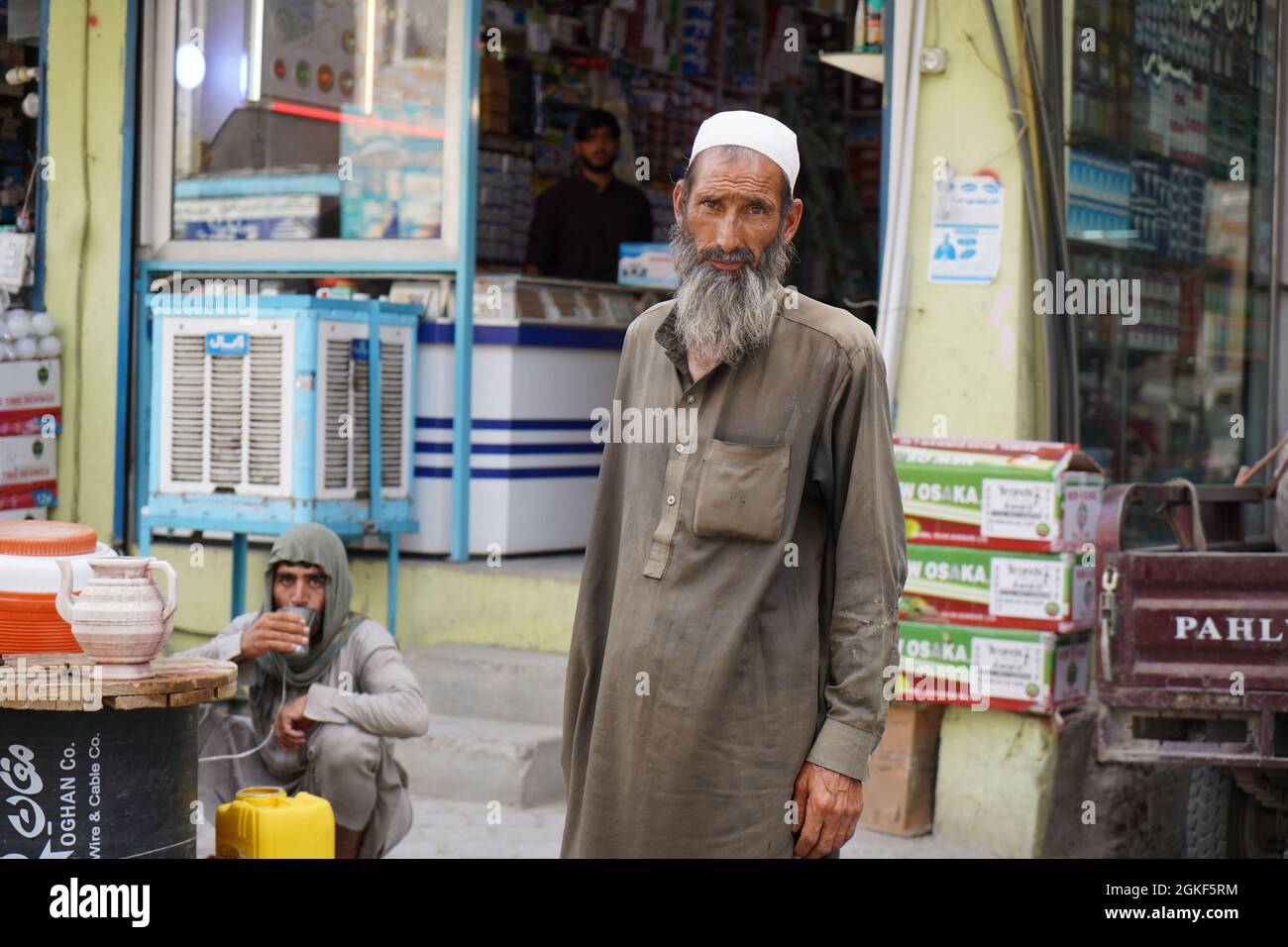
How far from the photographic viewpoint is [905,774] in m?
6.20

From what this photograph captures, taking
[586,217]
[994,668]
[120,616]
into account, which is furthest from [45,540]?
[586,217]

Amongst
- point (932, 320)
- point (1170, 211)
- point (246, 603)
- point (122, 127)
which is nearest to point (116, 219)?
point (122, 127)

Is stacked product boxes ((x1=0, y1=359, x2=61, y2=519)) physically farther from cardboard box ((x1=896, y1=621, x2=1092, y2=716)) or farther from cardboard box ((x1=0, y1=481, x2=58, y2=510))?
cardboard box ((x1=896, y1=621, x2=1092, y2=716))

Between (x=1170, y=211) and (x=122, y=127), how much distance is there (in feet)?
15.7

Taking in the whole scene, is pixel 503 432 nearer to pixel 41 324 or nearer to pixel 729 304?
pixel 41 324

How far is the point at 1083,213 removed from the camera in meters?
6.54

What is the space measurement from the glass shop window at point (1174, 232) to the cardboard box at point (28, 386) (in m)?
4.76

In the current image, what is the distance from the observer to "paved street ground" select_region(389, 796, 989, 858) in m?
5.99

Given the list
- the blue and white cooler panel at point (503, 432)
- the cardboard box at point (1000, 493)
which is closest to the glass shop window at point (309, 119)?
the blue and white cooler panel at point (503, 432)

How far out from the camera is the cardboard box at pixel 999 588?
233 inches

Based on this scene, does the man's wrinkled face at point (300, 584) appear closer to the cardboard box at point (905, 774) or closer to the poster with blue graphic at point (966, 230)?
the cardboard box at point (905, 774)

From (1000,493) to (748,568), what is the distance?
10.2 feet

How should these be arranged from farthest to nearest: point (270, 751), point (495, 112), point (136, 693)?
point (495, 112)
point (270, 751)
point (136, 693)
